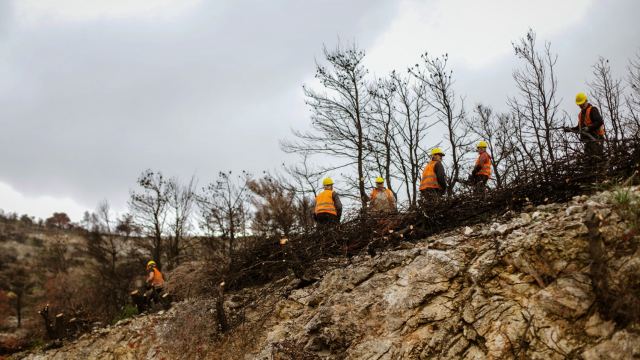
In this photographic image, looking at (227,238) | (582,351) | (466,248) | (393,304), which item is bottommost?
(582,351)

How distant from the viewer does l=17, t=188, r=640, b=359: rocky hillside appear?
5176 millimetres

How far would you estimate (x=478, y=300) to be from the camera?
19.9 feet

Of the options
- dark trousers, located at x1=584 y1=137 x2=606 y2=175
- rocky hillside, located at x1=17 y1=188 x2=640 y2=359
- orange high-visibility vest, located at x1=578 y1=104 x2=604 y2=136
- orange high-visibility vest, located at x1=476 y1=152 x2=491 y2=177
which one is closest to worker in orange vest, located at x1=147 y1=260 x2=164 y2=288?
rocky hillside, located at x1=17 y1=188 x2=640 y2=359

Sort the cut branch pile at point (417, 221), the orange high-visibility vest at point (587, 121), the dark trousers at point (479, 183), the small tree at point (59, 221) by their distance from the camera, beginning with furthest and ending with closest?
the small tree at point (59, 221)
the orange high-visibility vest at point (587, 121)
the dark trousers at point (479, 183)
the cut branch pile at point (417, 221)

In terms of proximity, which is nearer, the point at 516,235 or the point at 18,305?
the point at 516,235

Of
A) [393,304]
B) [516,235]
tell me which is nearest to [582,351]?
[516,235]

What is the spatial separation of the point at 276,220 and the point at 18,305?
19363 millimetres

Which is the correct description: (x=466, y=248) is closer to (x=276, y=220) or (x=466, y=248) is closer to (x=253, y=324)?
(x=253, y=324)

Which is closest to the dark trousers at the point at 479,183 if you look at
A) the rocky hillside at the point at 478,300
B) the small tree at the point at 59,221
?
the rocky hillside at the point at 478,300

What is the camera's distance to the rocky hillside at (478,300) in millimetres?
5176

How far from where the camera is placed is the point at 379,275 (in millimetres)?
7570

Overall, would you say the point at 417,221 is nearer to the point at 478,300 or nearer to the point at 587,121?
the point at 478,300

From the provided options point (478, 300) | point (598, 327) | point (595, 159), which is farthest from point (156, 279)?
point (598, 327)

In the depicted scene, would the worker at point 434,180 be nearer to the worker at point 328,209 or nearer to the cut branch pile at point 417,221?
the cut branch pile at point 417,221
